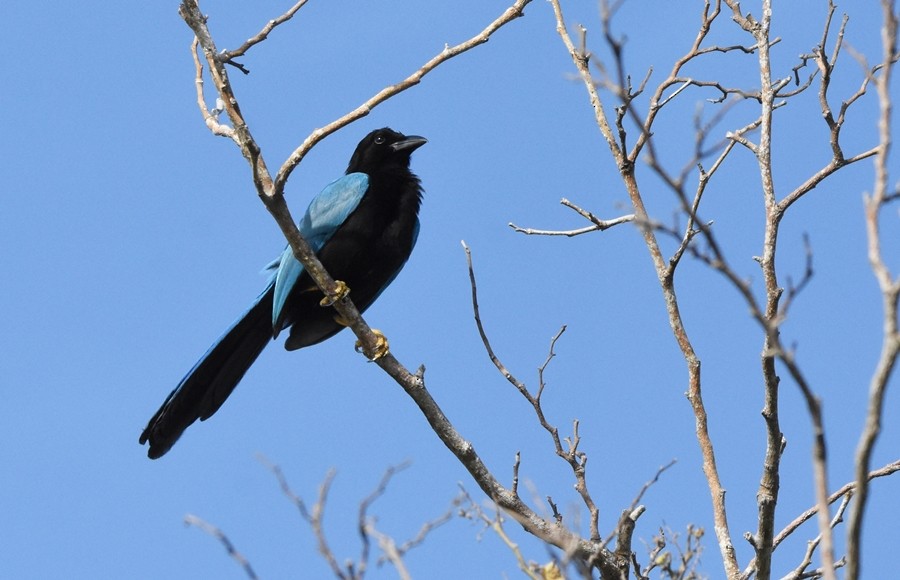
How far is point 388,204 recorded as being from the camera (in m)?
6.68

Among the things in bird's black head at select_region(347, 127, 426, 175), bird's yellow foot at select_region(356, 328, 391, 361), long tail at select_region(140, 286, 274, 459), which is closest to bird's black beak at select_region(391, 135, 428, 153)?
bird's black head at select_region(347, 127, 426, 175)

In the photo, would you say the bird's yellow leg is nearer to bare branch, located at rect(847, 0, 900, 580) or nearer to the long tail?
the long tail

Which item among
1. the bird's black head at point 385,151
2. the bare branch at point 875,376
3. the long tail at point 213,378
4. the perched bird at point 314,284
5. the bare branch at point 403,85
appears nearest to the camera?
the bare branch at point 875,376

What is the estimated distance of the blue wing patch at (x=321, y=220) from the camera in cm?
604

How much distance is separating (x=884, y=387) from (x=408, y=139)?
552 cm

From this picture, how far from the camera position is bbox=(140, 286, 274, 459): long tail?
5898 millimetres

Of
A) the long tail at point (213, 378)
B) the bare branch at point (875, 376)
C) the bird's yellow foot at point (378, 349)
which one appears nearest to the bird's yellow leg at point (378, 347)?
the bird's yellow foot at point (378, 349)

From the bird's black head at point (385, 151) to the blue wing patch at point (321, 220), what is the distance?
11.8 inches

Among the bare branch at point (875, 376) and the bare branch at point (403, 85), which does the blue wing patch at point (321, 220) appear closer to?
the bare branch at point (403, 85)

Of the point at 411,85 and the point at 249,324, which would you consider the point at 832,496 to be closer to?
the point at 411,85

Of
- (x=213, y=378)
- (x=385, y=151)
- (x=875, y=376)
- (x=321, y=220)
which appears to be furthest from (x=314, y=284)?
(x=875, y=376)

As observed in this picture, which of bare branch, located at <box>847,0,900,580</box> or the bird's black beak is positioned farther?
the bird's black beak

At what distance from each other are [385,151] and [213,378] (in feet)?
6.43

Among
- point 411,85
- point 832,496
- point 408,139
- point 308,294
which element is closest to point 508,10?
point 411,85
